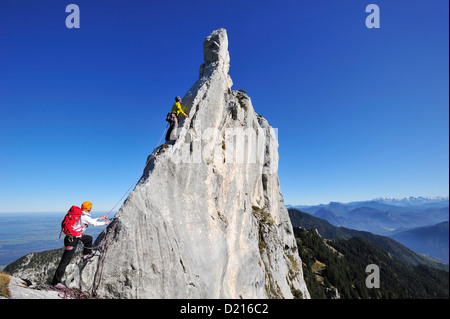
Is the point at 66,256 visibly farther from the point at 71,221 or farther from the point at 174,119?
the point at 174,119

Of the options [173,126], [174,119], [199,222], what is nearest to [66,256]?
[199,222]

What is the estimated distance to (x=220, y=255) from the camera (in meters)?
20.1

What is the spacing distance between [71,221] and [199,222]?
9.90 meters

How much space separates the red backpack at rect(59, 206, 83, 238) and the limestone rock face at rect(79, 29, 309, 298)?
7.99ft

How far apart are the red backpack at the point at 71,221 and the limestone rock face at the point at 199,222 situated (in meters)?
2.44

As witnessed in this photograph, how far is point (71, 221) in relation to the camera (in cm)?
1275

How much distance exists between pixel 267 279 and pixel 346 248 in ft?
706

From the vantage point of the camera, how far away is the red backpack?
12623mm

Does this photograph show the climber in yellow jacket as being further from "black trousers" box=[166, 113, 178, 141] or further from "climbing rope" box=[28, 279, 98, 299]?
"climbing rope" box=[28, 279, 98, 299]

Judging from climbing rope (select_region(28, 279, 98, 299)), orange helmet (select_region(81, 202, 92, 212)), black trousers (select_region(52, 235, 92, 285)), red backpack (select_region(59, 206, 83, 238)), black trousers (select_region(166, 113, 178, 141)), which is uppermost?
black trousers (select_region(166, 113, 178, 141))

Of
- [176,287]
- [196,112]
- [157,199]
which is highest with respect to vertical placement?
[196,112]

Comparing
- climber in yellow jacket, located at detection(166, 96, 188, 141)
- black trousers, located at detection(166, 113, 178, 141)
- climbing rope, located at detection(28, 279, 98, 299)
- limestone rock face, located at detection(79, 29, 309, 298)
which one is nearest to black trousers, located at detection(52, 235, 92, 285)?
climbing rope, located at detection(28, 279, 98, 299)

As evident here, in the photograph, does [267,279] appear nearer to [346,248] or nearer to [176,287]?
[176,287]
